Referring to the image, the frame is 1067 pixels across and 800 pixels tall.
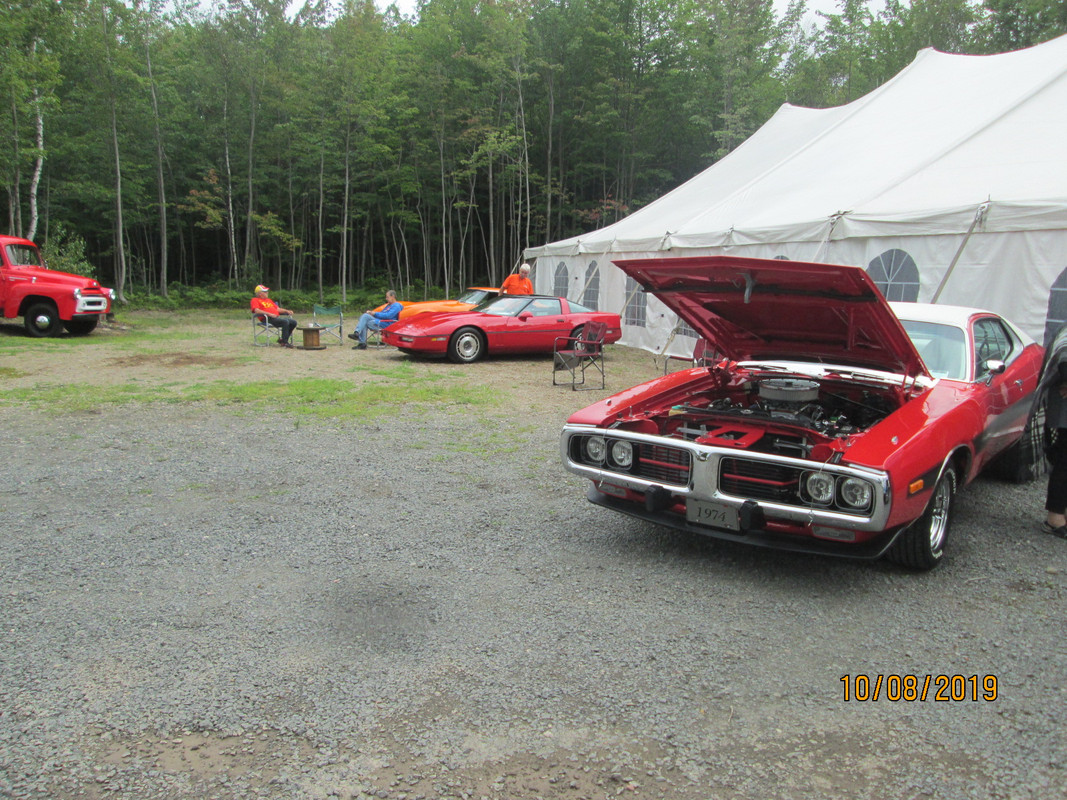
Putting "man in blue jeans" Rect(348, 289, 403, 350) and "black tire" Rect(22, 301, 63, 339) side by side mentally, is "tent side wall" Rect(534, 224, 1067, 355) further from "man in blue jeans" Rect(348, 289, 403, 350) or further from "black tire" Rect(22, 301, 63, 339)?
"black tire" Rect(22, 301, 63, 339)

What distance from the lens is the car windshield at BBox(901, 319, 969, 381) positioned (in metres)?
4.50

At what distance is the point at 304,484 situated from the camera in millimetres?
5223

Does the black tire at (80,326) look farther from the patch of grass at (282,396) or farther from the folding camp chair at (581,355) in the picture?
the folding camp chair at (581,355)

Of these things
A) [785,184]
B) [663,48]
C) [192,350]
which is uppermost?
[663,48]

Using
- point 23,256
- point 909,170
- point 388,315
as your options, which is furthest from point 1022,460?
point 23,256

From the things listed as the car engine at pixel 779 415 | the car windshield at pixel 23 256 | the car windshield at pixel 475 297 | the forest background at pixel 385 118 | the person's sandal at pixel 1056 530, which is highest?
the forest background at pixel 385 118

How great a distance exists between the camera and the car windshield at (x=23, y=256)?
14.4 m

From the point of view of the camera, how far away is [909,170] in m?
10.0

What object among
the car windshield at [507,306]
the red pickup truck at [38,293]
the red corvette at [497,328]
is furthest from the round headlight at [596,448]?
the red pickup truck at [38,293]

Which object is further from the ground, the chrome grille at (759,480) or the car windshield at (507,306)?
the car windshield at (507,306)

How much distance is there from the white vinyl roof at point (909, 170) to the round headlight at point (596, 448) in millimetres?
6898

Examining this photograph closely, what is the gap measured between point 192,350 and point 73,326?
4225 mm

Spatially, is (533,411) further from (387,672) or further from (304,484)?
(387,672)

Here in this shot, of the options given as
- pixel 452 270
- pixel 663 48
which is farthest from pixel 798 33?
pixel 452 270
